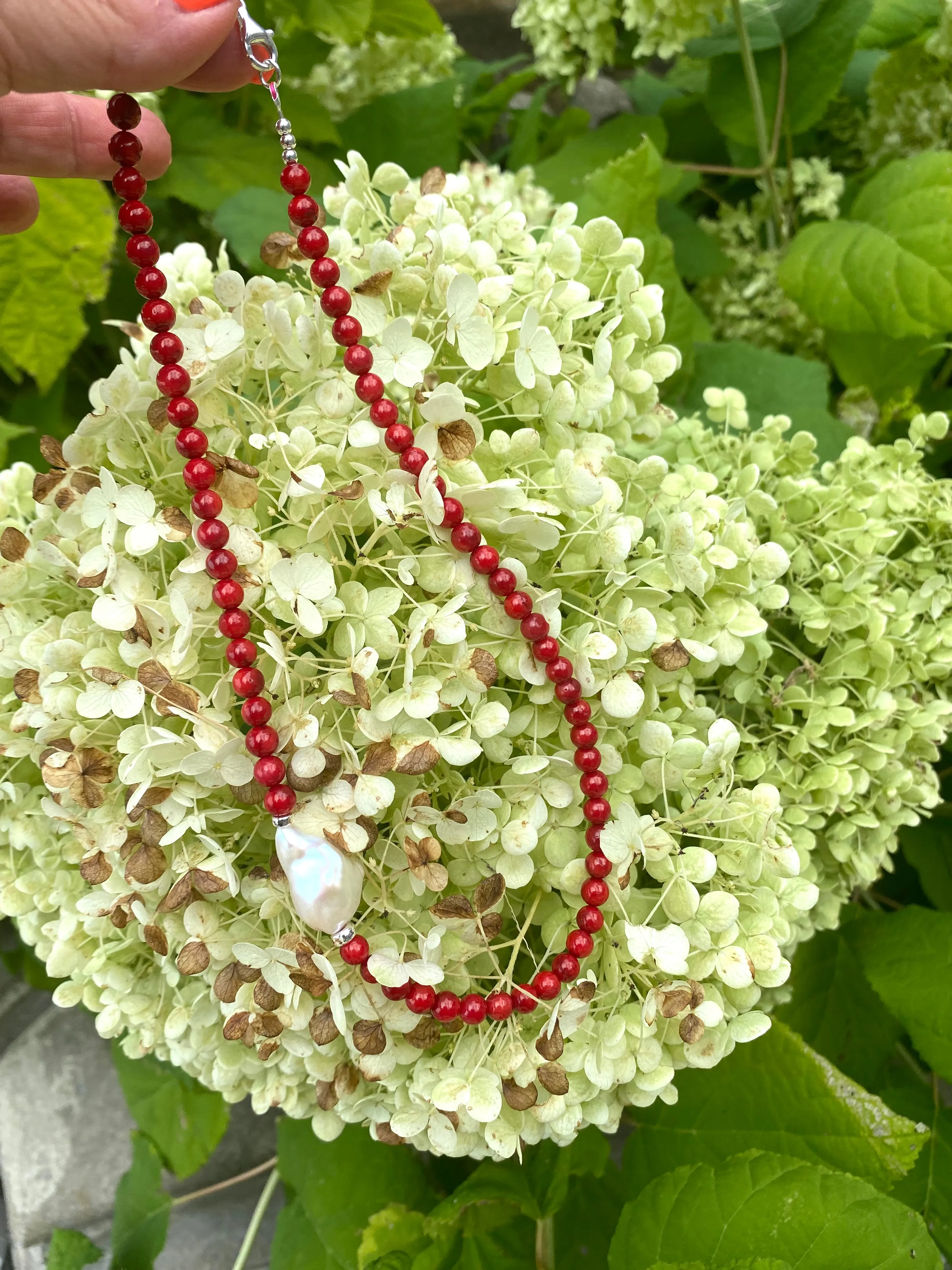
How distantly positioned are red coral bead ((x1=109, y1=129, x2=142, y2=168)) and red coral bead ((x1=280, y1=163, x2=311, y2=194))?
7cm

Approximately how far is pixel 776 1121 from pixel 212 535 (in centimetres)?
49

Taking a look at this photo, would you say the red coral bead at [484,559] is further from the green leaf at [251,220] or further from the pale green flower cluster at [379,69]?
the pale green flower cluster at [379,69]

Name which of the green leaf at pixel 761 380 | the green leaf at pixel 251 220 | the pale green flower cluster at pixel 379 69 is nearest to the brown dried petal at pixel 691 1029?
the green leaf at pixel 761 380

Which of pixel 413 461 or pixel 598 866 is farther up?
pixel 413 461

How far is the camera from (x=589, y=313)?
19.0 inches

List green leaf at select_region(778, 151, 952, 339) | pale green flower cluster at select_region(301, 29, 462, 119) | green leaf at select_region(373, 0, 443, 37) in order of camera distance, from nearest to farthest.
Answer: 1. green leaf at select_region(778, 151, 952, 339)
2. green leaf at select_region(373, 0, 443, 37)
3. pale green flower cluster at select_region(301, 29, 462, 119)

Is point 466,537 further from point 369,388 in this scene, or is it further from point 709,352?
point 709,352

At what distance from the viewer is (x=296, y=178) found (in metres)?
0.45

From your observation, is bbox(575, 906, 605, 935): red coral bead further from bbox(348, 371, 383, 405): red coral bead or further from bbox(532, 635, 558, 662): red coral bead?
bbox(348, 371, 383, 405): red coral bead

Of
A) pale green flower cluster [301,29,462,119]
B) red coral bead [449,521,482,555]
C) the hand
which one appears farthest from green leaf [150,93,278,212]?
red coral bead [449,521,482,555]

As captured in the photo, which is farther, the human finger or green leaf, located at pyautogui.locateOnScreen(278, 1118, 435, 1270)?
green leaf, located at pyautogui.locateOnScreen(278, 1118, 435, 1270)

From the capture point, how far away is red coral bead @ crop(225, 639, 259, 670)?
424mm

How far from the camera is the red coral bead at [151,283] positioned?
1.47 feet

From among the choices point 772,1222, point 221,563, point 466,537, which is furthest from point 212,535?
point 772,1222
